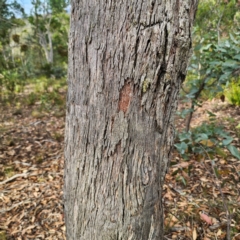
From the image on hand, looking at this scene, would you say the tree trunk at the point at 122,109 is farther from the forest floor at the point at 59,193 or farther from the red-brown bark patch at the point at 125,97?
the forest floor at the point at 59,193

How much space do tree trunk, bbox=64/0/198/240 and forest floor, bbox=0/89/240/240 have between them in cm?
57

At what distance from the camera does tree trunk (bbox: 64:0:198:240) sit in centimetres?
73

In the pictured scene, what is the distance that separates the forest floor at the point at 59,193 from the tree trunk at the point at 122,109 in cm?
57

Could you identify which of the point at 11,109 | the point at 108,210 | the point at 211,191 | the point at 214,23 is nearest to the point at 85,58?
the point at 108,210

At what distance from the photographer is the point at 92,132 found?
842 millimetres

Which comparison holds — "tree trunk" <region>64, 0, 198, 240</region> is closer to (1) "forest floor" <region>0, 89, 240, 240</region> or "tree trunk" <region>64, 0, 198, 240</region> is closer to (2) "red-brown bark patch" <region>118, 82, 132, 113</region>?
(2) "red-brown bark patch" <region>118, 82, 132, 113</region>

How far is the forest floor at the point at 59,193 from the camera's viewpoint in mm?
1564

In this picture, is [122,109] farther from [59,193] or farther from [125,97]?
[59,193]

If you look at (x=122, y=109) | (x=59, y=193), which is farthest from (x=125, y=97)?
(x=59, y=193)

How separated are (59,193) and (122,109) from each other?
1469mm

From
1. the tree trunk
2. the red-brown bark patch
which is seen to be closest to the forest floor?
the tree trunk

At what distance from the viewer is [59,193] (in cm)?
199

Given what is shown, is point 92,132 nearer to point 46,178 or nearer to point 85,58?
point 85,58

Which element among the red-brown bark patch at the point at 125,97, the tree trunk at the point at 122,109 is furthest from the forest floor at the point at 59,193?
the red-brown bark patch at the point at 125,97
